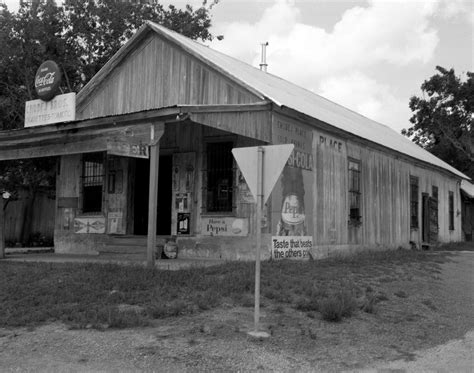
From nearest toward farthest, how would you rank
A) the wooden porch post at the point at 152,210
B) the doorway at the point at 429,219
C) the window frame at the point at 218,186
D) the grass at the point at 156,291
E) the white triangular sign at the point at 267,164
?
the white triangular sign at the point at 267,164 → the grass at the point at 156,291 → the wooden porch post at the point at 152,210 → the window frame at the point at 218,186 → the doorway at the point at 429,219

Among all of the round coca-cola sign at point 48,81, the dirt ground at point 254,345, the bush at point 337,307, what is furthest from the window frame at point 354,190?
the round coca-cola sign at point 48,81

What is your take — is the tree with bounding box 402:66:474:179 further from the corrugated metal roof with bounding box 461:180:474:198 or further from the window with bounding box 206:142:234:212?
the window with bounding box 206:142:234:212

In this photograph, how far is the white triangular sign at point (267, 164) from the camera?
6.79 m

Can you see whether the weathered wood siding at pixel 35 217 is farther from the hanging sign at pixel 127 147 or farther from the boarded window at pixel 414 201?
the boarded window at pixel 414 201

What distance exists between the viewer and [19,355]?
6164 mm

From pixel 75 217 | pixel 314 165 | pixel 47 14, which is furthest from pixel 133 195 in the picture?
pixel 47 14

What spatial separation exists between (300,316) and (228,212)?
574 centimetres

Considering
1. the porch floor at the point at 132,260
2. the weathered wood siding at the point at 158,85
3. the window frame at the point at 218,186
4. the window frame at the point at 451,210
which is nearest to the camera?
the porch floor at the point at 132,260

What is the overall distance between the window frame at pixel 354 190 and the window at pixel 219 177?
423cm

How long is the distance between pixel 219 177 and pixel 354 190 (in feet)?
15.6

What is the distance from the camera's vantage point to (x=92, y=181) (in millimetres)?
16219

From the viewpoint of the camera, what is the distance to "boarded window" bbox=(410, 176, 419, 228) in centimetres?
2066

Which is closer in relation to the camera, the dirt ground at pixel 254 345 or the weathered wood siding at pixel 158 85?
the dirt ground at pixel 254 345

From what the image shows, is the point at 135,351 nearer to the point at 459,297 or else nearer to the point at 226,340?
the point at 226,340
